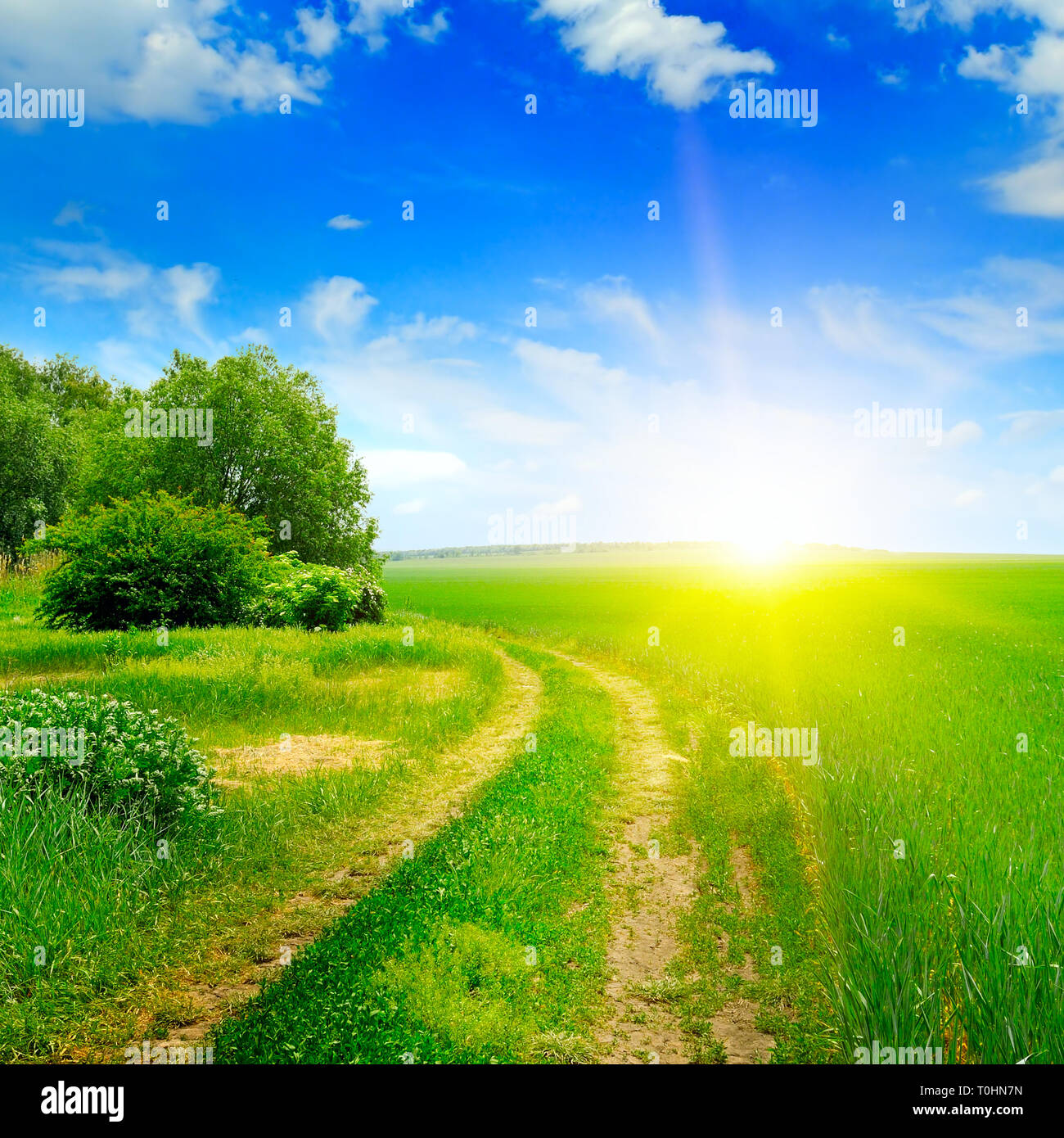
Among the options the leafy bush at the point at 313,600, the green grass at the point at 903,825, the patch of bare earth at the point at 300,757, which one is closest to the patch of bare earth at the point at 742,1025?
the green grass at the point at 903,825

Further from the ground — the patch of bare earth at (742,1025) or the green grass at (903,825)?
the green grass at (903,825)

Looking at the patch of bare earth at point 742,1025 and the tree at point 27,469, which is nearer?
the patch of bare earth at point 742,1025

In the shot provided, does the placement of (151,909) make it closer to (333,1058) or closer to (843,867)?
A: (333,1058)

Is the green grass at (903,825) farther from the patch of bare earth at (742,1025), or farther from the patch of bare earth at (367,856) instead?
the patch of bare earth at (367,856)

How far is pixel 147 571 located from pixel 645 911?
17.6m

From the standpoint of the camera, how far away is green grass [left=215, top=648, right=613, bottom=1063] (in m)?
4.02

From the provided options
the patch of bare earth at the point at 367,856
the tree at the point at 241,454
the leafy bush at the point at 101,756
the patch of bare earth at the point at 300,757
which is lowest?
the patch of bare earth at the point at 367,856

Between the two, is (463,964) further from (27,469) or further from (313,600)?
(27,469)

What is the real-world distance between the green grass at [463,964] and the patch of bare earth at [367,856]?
0.76 feet

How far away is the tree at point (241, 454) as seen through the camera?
33.6m

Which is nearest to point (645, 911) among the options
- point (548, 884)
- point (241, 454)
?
point (548, 884)

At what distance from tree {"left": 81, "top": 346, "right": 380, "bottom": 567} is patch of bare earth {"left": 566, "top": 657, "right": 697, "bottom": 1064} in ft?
89.9

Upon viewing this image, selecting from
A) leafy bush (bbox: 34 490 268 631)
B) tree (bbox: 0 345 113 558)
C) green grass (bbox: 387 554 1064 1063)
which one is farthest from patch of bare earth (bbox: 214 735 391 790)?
tree (bbox: 0 345 113 558)
